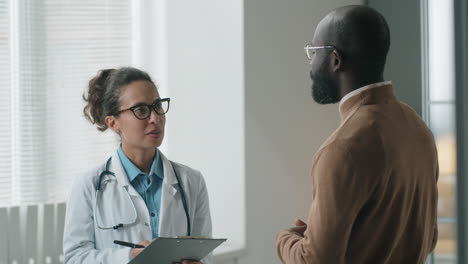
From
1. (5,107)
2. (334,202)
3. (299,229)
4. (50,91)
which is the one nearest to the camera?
(334,202)

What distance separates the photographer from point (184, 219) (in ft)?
7.54

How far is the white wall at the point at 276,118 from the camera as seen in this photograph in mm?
3180

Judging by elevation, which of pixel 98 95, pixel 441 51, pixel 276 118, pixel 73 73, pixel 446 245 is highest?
pixel 441 51

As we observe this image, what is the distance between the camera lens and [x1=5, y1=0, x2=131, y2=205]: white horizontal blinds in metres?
2.70

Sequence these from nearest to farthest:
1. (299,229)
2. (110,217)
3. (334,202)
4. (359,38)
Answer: (334,202), (359,38), (299,229), (110,217)

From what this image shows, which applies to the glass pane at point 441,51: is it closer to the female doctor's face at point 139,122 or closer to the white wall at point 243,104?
the white wall at point 243,104

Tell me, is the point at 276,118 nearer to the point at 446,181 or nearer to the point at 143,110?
the point at 446,181

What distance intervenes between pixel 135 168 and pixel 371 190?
2.90 feet

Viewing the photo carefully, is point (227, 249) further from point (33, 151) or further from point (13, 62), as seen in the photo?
point (13, 62)

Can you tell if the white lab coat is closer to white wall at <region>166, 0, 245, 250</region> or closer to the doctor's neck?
the doctor's neck

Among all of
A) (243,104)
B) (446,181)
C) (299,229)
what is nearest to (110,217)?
(299,229)

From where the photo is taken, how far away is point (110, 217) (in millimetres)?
2207

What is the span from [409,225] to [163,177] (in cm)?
86

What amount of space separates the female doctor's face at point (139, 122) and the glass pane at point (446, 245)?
1608 mm
